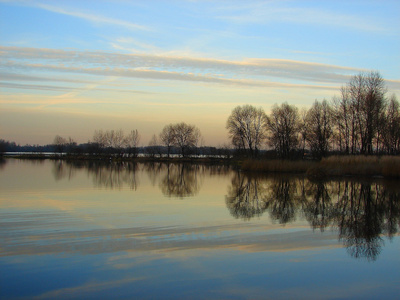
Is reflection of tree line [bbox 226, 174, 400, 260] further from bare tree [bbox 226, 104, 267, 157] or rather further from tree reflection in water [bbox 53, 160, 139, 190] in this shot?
bare tree [bbox 226, 104, 267, 157]

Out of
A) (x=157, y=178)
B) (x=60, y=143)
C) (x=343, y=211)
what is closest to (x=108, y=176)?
(x=157, y=178)

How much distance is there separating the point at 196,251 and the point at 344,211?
7.62 m

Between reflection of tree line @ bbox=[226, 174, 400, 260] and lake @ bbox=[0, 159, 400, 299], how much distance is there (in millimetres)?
39

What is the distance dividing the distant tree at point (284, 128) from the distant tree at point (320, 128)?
4255 mm

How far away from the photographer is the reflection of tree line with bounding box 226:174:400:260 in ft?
29.9

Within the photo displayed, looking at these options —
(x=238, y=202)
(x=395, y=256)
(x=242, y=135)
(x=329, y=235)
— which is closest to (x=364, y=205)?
(x=238, y=202)

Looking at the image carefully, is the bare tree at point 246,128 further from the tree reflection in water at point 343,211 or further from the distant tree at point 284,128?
the tree reflection in water at point 343,211

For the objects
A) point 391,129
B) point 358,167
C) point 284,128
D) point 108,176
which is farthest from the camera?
point 284,128

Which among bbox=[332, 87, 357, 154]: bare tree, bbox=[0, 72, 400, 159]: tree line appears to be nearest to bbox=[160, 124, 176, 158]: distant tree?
bbox=[0, 72, 400, 159]: tree line

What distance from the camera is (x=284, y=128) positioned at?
209ft

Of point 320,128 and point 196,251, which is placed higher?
point 320,128

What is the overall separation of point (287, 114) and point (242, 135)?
10.3m

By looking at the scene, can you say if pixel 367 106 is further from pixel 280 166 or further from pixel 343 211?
pixel 343 211

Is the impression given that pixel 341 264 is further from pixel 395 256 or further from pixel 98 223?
pixel 98 223
